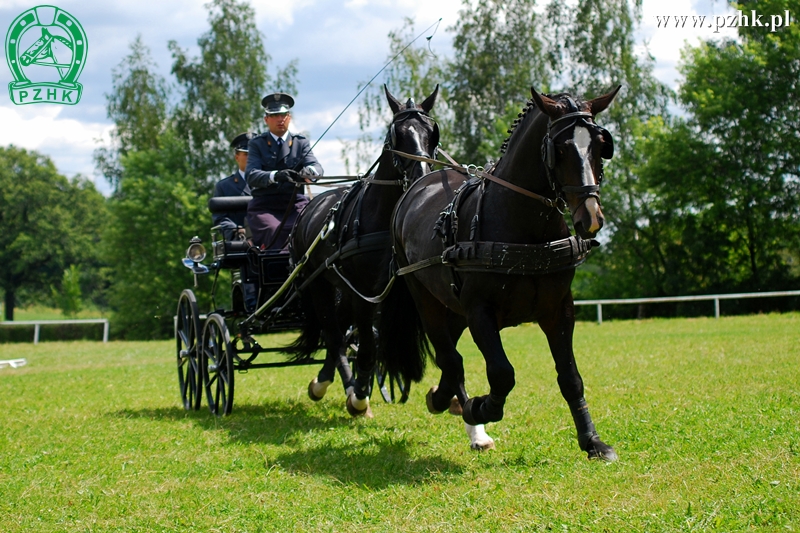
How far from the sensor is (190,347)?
27.9 feet

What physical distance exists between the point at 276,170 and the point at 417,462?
3577mm

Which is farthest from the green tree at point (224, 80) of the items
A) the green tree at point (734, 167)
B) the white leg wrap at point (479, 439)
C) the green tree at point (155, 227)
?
the white leg wrap at point (479, 439)

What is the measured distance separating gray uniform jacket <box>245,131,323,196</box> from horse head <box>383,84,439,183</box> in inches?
71.7

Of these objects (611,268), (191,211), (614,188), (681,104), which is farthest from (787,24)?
(191,211)

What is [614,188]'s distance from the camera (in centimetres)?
3384

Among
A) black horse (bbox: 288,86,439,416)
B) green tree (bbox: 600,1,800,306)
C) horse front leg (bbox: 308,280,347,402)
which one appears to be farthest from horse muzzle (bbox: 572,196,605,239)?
green tree (bbox: 600,1,800,306)

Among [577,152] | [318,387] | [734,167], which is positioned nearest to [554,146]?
[577,152]

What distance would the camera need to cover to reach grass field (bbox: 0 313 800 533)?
387 cm

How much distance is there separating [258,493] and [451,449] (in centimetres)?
149

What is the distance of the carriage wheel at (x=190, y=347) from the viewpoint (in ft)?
27.1

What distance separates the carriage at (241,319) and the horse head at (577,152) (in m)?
3.32

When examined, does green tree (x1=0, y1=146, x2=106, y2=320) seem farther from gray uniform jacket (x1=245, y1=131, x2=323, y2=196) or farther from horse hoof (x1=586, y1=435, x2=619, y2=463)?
horse hoof (x1=586, y1=435, x2=619, y2=463)

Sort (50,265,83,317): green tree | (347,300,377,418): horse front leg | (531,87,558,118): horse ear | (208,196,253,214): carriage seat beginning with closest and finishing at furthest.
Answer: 1. (531,87,558,118): horse ear
2. (347,300,377,418): horse front leg
3. (208,196,253,214): carriage seat
4. (50,265,83,317): green tree

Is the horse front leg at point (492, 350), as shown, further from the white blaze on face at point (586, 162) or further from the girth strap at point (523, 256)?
the white blaze on face at point (586, 162)
